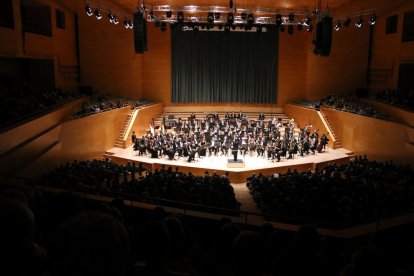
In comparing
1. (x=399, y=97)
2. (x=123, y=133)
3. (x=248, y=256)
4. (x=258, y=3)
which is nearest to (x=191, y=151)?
(x=123, y=133)

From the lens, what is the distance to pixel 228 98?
75.2 feet

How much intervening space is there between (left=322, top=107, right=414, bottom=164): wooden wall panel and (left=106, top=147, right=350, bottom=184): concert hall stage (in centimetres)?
107

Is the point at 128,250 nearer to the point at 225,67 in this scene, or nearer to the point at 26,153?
the point at 26,153

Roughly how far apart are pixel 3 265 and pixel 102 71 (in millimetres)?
20508

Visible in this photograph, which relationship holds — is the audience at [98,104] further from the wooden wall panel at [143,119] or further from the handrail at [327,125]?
the handrail at [327,125]

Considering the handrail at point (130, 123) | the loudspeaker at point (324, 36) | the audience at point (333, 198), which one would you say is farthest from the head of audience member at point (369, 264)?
the handrail at point (130, 123)

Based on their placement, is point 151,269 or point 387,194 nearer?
point 151,269

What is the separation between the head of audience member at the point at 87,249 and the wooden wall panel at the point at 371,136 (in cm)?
1460

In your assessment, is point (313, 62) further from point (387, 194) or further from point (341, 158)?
point (387, 194)

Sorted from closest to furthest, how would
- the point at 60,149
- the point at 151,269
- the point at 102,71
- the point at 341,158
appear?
the point at 151,269
the point at 60,149
the point at 341,158
the point at 102,71

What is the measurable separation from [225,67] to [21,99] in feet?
42.4

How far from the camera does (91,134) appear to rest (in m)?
15.7

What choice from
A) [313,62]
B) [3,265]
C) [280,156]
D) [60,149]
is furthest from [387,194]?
[313,62]

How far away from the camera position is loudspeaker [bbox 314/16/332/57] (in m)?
11.7
